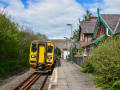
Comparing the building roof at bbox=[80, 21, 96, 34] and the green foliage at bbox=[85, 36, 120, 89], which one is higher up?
the building roof at bbox=[80, 21, 96, 34]

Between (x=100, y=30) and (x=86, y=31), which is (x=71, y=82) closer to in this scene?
(x=100, y=30)

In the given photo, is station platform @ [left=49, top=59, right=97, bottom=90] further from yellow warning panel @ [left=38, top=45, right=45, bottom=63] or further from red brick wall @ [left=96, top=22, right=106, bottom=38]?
red brick wall @ [left=96, top=22, right=106, bottom=38]

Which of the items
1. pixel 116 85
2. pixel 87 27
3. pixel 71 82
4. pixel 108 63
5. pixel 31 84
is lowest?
pixel 31 84

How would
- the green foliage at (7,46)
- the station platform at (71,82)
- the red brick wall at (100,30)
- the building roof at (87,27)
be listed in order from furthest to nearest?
the building roof at (87,27)
the red brick wall at (100,30)
the green foliage at (7,46)
the station platform at (71,82)

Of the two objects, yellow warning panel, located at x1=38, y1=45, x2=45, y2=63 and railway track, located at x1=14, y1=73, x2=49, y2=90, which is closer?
railway track, located at x1=14, y1=73, x2=49, y2=90

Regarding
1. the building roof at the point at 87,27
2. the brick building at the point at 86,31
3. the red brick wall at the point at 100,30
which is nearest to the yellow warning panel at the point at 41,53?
the red brick wall at the point at 100,30

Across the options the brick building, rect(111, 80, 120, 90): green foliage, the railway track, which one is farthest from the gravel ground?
the brick building

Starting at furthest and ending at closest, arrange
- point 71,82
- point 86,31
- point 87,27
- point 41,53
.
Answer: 1. point 87,27
2. point 86,31
3. point 41,53
4. point 71,82

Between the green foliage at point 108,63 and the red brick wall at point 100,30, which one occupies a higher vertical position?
the red brick wall at point 100,30

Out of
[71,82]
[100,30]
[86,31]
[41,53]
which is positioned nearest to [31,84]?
[71,82]

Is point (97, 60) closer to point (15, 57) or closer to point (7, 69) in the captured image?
point (7, 69)

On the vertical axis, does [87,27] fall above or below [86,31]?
above

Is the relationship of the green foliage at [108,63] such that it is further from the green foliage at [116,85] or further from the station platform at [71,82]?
the station platform at [71,82]

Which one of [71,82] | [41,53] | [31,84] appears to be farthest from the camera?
[41,53]
